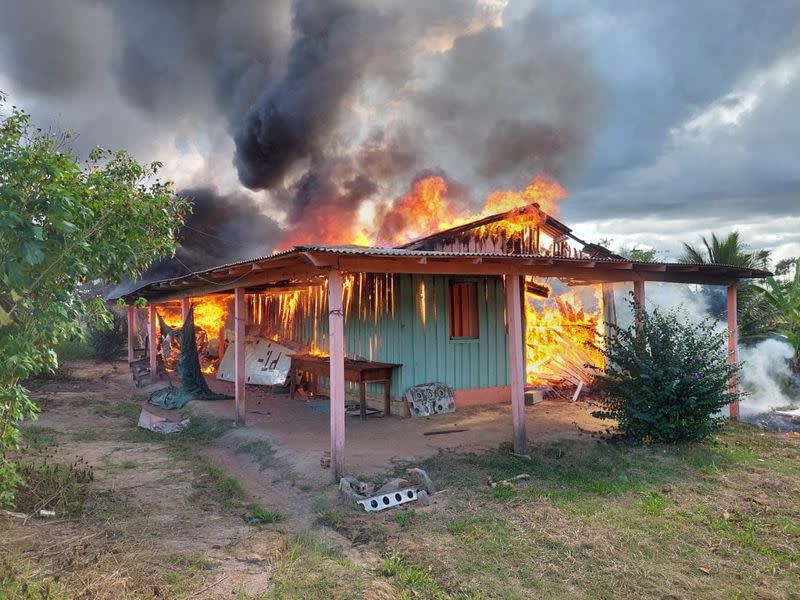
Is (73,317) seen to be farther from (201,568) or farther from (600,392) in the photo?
(600,392)

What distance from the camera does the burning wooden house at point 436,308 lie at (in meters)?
7.81

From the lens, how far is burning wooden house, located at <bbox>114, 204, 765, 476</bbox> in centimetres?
781

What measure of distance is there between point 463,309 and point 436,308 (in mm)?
769

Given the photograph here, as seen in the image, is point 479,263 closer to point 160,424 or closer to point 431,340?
point 431,340

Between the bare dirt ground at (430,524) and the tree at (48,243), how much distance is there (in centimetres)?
131

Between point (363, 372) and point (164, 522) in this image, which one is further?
point (363, 372)

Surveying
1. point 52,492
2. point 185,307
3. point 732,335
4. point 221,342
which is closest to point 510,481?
point 52,492

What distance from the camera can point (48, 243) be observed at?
458cm

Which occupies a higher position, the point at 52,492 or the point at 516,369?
the point at 516,369

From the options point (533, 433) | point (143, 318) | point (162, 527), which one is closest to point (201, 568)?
point (162, 527)

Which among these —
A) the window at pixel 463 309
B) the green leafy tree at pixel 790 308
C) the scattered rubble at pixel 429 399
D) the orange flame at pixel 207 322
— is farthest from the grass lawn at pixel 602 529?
the orange flame at pixel 207 322

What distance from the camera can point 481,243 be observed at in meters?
14.6

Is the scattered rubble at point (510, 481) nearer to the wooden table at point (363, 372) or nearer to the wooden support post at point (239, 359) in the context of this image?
the wooden table at point (363, 372)

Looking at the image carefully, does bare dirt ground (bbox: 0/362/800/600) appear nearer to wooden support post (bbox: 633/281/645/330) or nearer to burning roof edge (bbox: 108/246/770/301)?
wooden support post (bbox: 633/281/645/330)
